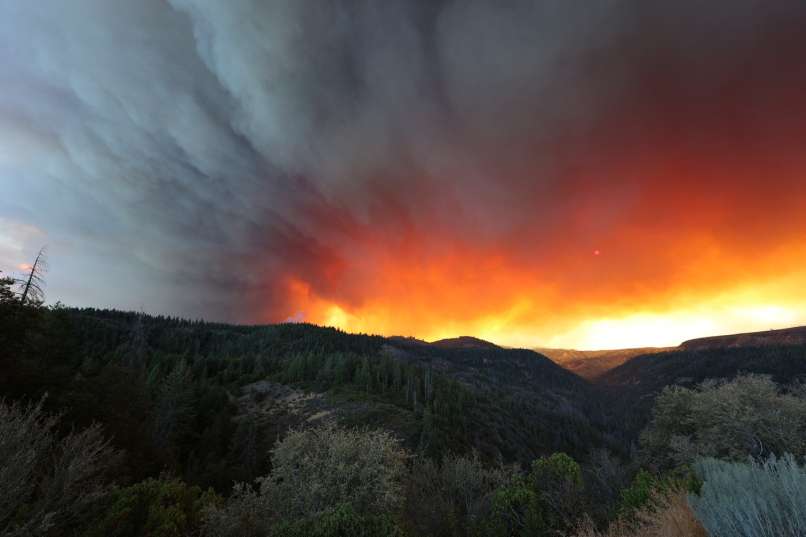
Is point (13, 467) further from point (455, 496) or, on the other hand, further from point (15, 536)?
point (455, 496)

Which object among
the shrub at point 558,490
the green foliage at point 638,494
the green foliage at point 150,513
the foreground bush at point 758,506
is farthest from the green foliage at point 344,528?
the shrub at point 558,490

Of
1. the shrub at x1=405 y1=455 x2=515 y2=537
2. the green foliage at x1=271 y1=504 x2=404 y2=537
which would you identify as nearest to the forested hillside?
the green foliage at x1=271 y1=504 x2=404 y2=537

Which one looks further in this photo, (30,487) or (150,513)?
(150,513)

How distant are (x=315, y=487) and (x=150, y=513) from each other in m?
8.63

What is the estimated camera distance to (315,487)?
21484 millimetres

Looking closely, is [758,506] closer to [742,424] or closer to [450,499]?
[450,499]

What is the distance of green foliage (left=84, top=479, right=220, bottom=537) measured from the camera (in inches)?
561

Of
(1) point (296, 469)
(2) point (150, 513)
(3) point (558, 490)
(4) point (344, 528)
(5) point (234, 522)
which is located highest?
(2) point (150, 513)

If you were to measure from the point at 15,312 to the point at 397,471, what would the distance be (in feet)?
114

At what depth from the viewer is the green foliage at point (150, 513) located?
1424 cm

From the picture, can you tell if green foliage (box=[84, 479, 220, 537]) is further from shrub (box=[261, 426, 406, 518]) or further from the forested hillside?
shrub (box=[261, 426, 406, 518])

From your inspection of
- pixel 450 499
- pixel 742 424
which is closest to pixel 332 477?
pixel 450 499

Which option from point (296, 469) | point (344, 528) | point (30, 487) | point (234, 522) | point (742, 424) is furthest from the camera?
point (742, 424)

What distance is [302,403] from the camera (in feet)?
384
